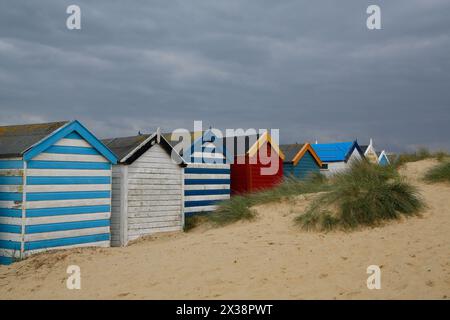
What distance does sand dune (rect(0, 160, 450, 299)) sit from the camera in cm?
559

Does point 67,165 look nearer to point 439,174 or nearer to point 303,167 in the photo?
point 439,174

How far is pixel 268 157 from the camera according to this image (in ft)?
53.4

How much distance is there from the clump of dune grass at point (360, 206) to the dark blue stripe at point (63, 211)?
4559 mm

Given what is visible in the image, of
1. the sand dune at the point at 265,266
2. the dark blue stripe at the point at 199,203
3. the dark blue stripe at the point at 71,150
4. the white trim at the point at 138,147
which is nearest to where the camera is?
the sand dune at the point at 265,266

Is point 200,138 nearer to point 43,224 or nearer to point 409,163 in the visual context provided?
point 43,224

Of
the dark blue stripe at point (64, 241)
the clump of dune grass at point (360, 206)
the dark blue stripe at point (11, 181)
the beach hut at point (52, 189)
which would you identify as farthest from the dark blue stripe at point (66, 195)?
the clump of dune grass at point (360, 206)

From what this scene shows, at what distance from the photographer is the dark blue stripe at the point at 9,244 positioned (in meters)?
8.90

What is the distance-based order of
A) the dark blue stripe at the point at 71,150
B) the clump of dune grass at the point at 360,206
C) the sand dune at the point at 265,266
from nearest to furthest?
the sand dune at the point at 265,266 → the clump of dune grass at the point at 360,206 → the dark blue stripe at the point at 71,150

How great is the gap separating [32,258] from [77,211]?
1.53 m

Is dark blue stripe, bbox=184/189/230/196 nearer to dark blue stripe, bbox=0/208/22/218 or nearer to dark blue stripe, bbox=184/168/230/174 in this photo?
dark blue stripe, bbox=184/168/230/174

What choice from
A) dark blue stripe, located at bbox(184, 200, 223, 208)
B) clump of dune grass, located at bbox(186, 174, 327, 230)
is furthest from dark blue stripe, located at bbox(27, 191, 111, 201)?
dark blue stripe, located at bbox(184, 200, 223, 208)

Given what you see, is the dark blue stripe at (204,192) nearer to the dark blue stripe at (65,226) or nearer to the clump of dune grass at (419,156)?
the dark blue stripe at (65,226)

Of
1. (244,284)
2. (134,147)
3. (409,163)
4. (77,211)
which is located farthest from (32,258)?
(409,163)

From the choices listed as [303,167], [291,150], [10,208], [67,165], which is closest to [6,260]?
[10,208]
